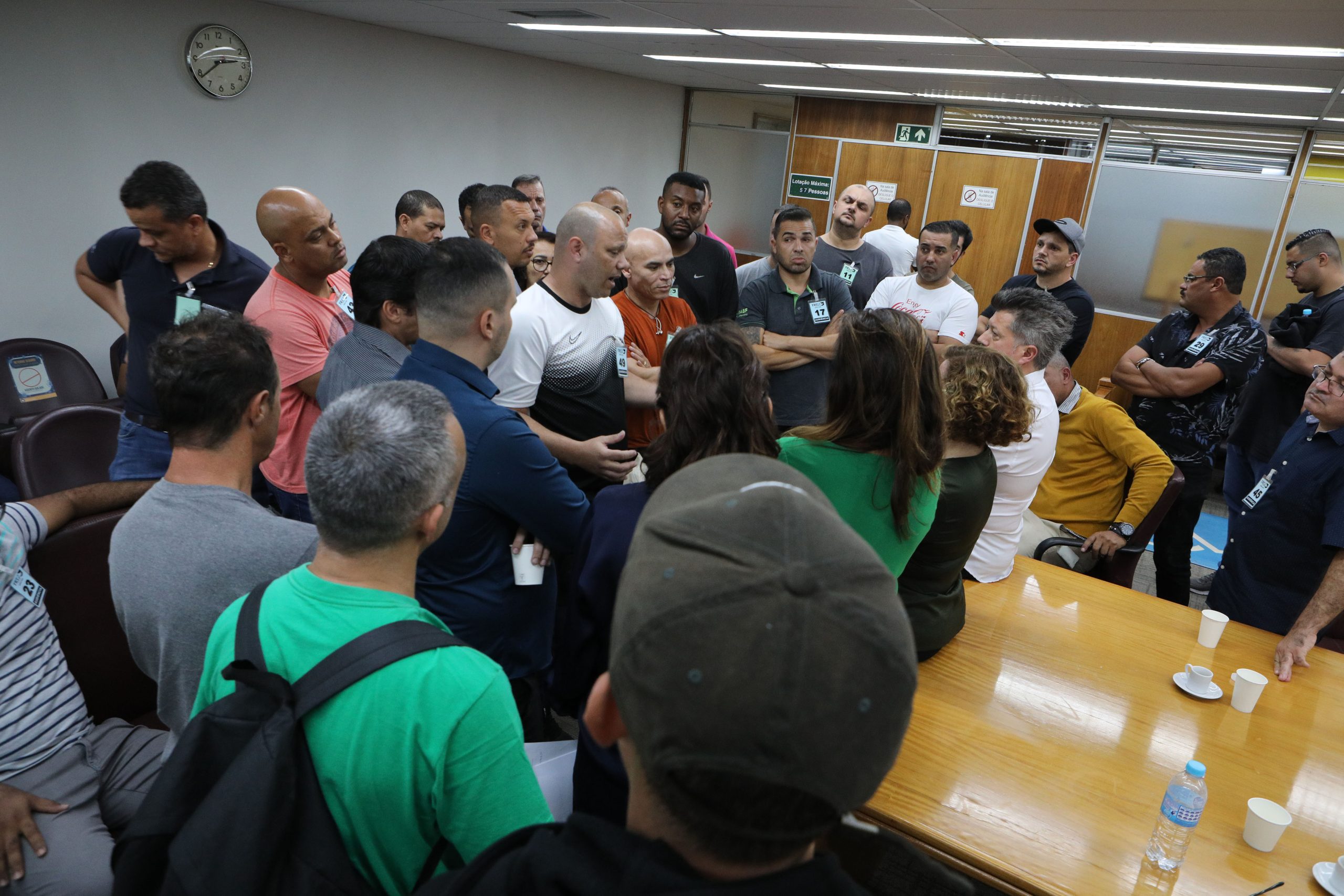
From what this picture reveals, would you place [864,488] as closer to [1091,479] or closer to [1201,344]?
[1091,479]

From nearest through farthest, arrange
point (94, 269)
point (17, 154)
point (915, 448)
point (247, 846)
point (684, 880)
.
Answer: point (684, 880)
point (247, 846)
point (915, 448)
point (94, 269)
point (17, 154)

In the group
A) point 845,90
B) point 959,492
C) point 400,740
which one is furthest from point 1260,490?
point 845,90

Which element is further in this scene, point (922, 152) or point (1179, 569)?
point (922, 152)

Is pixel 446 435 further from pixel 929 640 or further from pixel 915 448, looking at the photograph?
pixel 929 640

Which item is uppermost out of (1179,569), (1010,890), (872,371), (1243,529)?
(872,371)

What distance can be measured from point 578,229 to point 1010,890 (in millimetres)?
2268

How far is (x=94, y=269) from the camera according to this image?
3.05m

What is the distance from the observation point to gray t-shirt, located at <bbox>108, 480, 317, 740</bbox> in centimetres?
139

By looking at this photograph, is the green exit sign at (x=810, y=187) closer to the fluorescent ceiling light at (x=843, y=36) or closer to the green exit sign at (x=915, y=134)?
the green exit sign at (x=915, y=134)

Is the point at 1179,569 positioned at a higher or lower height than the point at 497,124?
lower

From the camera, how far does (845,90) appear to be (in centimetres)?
796

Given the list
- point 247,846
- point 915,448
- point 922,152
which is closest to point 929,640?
point 915,448

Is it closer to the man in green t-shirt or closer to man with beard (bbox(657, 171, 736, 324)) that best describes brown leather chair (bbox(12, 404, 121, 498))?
the man in green t-shirt

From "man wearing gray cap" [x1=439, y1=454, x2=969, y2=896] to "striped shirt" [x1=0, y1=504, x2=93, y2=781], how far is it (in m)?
1.55
